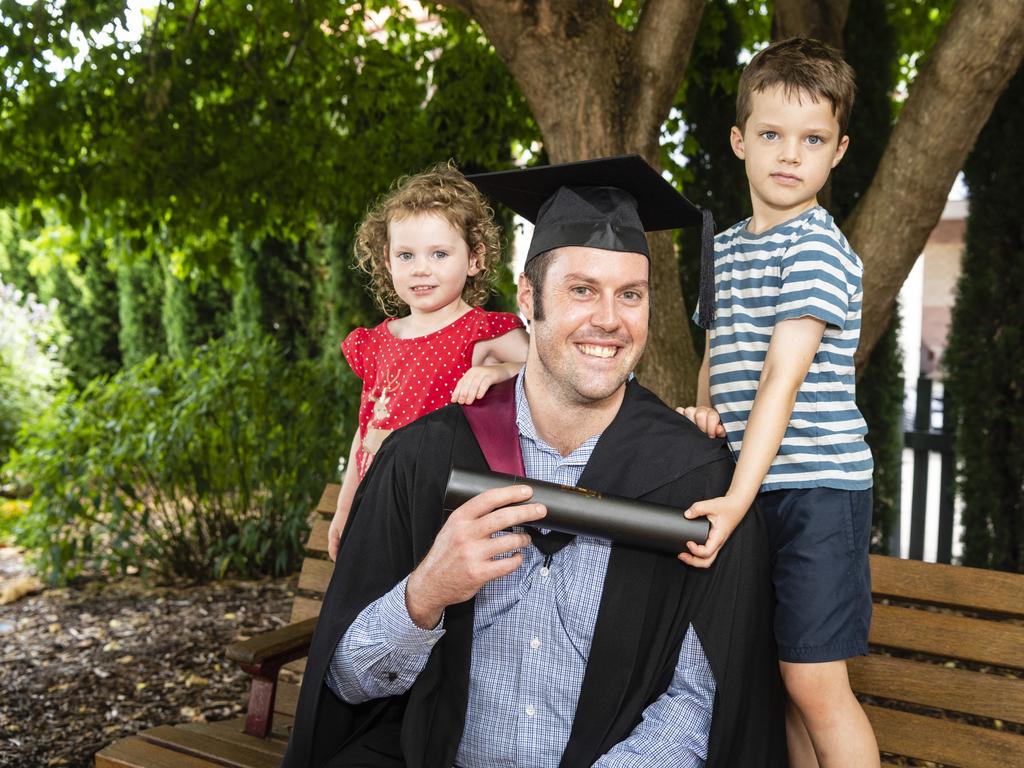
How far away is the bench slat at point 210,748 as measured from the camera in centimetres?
285

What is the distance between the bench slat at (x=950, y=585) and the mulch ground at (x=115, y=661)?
333cm

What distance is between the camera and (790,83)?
234cm

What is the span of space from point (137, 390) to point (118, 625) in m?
1.62

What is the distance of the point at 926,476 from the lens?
7.37 m

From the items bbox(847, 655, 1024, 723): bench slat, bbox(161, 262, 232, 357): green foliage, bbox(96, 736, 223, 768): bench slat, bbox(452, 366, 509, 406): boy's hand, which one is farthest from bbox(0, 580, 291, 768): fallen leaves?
bbox(161, 262, 232, 357): green foliage

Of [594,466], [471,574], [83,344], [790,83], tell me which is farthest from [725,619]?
[83,344]

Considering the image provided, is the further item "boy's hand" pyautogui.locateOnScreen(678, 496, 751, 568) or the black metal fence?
the black metal fence

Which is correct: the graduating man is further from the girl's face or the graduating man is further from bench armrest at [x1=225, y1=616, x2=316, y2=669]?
bench armrest at [x1=225, y1=616, x2=316, y2=669]

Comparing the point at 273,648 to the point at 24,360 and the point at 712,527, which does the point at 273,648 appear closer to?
the point at 712,527

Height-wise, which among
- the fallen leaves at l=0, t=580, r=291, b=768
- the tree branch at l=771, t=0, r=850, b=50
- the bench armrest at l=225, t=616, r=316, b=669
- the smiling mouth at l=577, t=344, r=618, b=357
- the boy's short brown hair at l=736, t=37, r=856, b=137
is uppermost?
the tree branch at l=771, t=0, r=850, b=50

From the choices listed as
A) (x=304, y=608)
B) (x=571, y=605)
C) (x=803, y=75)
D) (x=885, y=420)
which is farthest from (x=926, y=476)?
(x=571, y=605)

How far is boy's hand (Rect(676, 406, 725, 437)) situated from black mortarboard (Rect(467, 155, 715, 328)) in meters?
0.23

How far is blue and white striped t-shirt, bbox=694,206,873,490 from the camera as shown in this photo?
7.55 feet

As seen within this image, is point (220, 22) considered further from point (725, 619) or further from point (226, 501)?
point (725, 619)
